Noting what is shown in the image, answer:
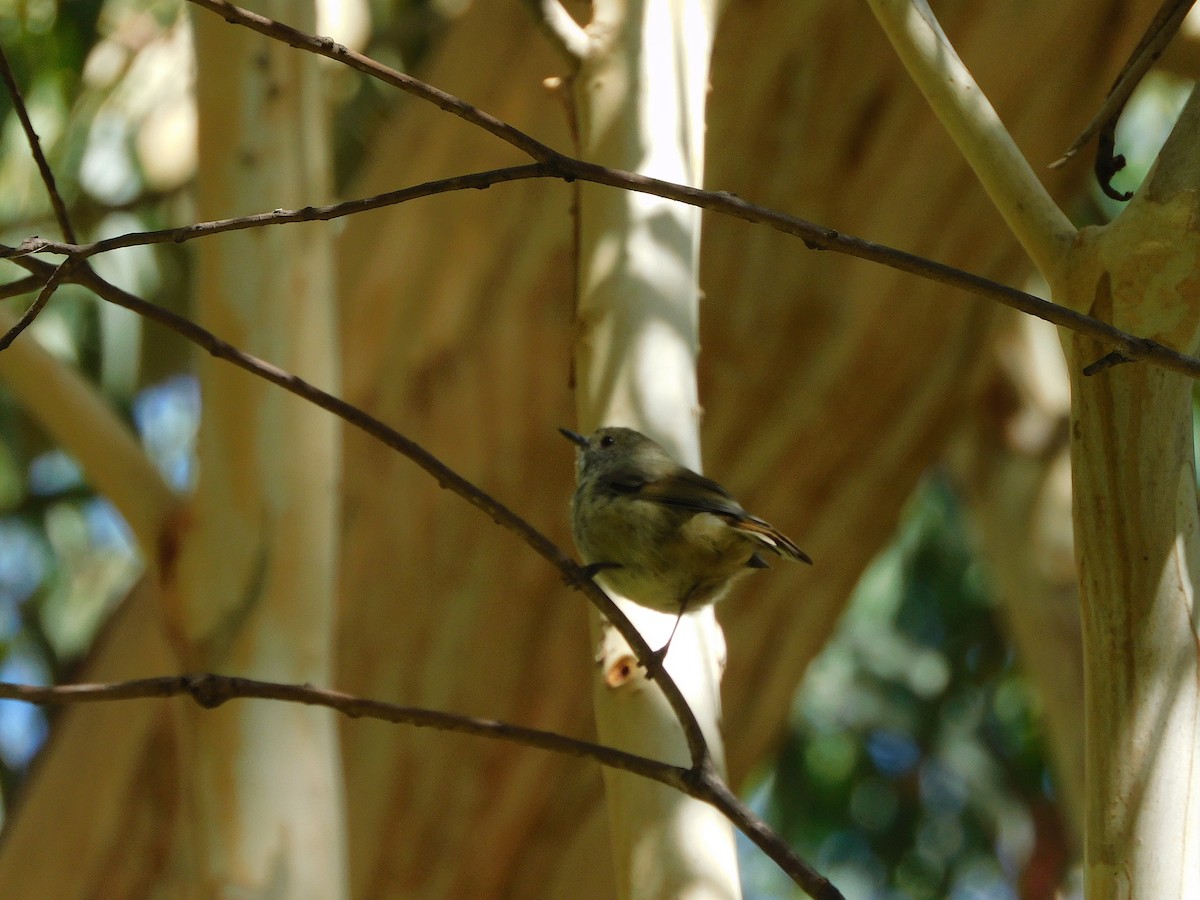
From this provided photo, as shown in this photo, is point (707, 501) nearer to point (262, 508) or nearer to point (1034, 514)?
point (262, 508)

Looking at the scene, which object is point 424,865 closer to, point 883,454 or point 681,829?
point 883,454

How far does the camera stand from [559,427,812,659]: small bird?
1.99 meters

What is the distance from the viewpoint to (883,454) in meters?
4.02

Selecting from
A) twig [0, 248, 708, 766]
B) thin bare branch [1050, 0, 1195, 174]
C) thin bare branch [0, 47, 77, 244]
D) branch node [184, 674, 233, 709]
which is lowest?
branch node [184, 674, 233, 709]

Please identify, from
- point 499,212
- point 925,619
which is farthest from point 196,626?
point 925,619

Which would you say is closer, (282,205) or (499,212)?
(282,205)

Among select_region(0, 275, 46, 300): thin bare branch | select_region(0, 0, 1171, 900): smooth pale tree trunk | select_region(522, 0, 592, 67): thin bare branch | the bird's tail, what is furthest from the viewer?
select_region(0, 0, 1171, 900): smooth pale tree trunk

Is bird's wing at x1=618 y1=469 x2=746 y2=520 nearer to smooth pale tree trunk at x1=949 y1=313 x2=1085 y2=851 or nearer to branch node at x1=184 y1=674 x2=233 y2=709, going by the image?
branch node at x1=184 y1=674 x2=233 y2=709

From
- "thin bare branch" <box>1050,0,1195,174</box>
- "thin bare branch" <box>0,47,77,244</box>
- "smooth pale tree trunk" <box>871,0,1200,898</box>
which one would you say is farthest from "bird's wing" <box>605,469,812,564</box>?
"thin bare branch" <box>0,47,77,244</box>

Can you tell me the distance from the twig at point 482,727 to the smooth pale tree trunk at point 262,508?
1.02 m

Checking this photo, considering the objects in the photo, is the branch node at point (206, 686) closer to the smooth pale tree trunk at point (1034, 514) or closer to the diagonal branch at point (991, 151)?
the diagonal branch at point (991, 151)

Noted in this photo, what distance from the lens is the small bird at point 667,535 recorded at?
1.99m

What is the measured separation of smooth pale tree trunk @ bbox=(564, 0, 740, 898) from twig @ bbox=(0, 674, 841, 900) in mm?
438

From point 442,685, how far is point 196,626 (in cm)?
158
